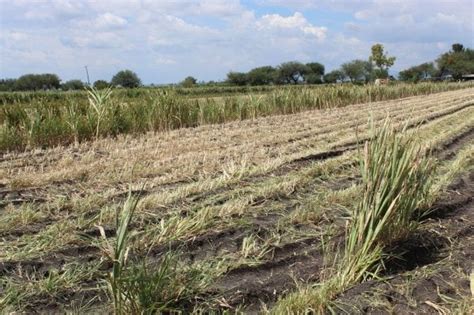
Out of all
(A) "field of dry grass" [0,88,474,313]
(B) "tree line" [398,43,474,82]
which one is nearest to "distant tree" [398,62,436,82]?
(B) "tree line" [398,43,474,82]

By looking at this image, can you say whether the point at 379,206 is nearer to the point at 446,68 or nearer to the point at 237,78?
the point at 237,78

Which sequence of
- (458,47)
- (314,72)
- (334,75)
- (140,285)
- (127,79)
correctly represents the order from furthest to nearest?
(458,47), (314,72), (334,75), (127,79), (140,285)

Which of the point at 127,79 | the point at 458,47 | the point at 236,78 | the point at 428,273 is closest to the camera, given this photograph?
the point at 428,273

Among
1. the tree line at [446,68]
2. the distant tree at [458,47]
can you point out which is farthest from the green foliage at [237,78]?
the distant tree at [458,47]

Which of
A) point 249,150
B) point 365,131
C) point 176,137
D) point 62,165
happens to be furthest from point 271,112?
point 62,165

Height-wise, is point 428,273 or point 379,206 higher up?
point 379,206

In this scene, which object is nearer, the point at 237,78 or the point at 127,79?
the point at 127,79

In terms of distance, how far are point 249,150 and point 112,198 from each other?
332 cm

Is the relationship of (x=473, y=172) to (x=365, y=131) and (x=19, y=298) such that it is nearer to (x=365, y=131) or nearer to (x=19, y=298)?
(x=365, y=131)

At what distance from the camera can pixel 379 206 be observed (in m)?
3.63

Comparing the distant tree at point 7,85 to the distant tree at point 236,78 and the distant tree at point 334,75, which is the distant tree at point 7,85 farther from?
the distant tree at point 334,75

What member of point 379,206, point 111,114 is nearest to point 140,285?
point 379,206

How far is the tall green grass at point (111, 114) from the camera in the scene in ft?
30.0

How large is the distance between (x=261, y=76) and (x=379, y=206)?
247 ft
